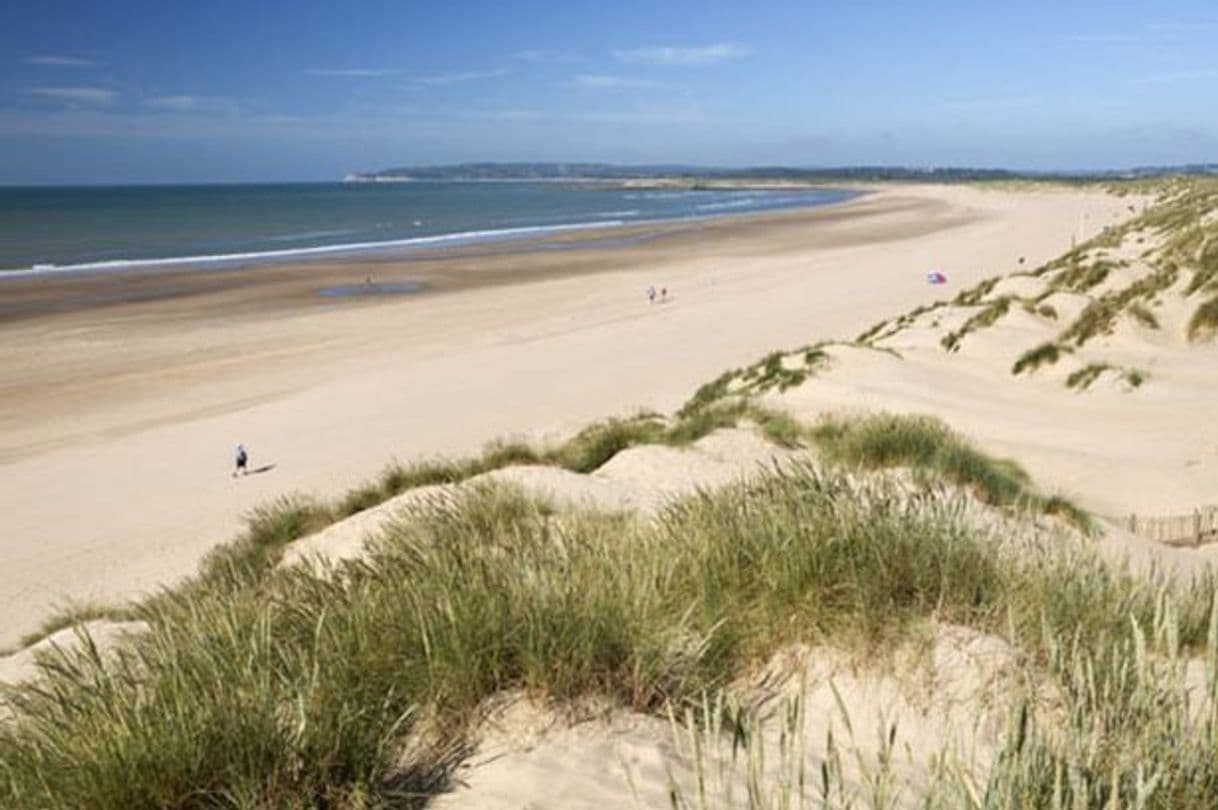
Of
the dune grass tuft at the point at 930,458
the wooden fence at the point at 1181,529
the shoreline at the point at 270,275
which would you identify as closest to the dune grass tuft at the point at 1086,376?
the dune grass tuft at the point at 930,458

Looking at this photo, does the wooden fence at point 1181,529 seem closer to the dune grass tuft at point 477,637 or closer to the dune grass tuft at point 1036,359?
the dune grass tuft at point 477,637

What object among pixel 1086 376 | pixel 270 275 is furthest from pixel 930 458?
pixel 270 275

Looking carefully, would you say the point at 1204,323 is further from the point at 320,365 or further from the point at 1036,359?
the point at 320,365

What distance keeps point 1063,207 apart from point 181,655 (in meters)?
93.8

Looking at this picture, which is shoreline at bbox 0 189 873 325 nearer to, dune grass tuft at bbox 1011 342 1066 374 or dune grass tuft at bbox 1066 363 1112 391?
dune grass tuft at bbox 1011 342 1066 374

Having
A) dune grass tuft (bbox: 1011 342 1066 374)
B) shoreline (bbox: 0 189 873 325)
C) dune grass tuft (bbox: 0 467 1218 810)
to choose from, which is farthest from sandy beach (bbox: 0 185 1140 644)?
dune grass tuft (bbox: 0 467 1218 810)

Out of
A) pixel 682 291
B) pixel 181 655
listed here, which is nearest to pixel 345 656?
pixel 181 655

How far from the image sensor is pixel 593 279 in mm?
40000

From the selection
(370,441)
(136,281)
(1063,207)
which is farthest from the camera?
(1063,207)

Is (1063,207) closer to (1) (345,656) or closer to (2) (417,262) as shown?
(2) (417,262)

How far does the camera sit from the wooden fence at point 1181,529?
321 inches

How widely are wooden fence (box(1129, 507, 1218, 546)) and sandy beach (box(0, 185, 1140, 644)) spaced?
206cm

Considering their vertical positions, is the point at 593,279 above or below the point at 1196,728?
below

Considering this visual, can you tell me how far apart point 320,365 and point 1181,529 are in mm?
20403
